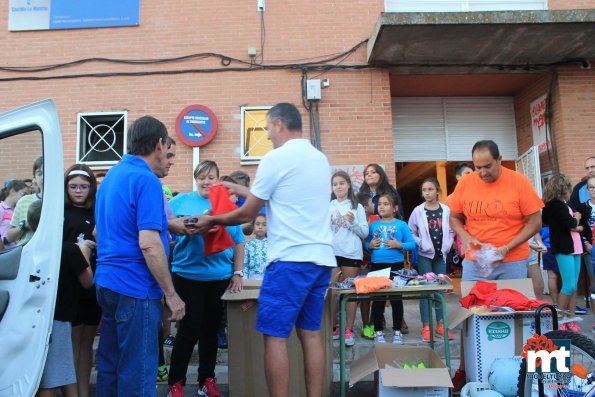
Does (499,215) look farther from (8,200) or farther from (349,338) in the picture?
(8,200)

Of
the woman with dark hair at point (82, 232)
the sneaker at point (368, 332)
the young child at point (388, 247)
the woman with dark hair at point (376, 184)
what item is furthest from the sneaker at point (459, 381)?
the woman with dark hair at point (82, 232)

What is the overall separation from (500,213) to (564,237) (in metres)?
2.24

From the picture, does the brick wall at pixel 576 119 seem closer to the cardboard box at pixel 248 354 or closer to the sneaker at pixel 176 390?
the cardboard box at pixel 248 354

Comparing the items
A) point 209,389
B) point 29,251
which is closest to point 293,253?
point 29,251

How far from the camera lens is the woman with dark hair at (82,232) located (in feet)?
11.7

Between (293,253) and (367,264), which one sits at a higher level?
(293,253)

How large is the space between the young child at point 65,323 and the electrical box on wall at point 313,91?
516cm

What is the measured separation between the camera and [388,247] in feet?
17.4

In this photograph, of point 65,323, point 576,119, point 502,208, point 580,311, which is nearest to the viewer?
point 65,323

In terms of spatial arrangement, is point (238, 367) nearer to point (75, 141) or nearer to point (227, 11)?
point (75, 141)

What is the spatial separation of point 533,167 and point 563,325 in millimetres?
5168

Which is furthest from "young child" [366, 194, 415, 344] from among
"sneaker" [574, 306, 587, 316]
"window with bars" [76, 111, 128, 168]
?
"window with bars" [76, 111, 128, 168]

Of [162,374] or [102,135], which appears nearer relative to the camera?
[162,374]

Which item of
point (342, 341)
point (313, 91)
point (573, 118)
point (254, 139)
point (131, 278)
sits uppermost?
point (313, 91)
